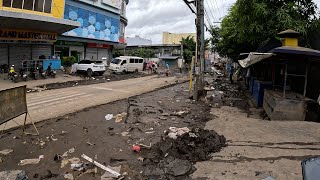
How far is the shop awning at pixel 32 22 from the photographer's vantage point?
62.2ft

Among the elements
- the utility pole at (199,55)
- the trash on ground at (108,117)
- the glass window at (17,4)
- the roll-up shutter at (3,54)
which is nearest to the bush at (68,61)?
the roll-up shutter at (3,54)

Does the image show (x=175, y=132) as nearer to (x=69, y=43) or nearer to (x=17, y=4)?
(x=17, y=4)

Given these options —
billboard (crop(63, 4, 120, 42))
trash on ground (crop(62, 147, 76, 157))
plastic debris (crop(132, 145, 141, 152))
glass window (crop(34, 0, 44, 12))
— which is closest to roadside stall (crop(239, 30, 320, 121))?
plastic debris (crop(132, 145, 141, 152))

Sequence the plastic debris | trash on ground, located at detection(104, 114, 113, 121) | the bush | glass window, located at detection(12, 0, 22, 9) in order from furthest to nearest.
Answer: the bush < glass window, located at detection(12, 0, 22, 9) < trash on ground, located at detection(104, 114, 113, 121) < the plastic debris

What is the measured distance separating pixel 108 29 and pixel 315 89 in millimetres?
27015

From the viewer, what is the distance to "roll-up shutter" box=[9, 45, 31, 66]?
22.7 meters

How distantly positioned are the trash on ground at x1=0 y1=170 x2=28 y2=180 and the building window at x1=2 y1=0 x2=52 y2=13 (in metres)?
18.0

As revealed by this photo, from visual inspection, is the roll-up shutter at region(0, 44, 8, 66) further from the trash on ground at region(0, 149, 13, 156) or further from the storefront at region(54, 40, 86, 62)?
the trash on ground at region(0, 149, 13, 156)

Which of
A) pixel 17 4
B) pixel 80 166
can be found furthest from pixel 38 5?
pixel 80 166

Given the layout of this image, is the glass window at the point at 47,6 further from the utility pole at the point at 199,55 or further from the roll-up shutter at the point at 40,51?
the utility pole at the point at 199,55

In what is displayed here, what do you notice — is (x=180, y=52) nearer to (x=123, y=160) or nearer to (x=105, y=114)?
(x=105, y=114)

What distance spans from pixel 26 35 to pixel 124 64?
11483mm

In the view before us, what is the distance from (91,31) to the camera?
32.0 meters

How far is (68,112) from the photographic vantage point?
10719 millimetres
